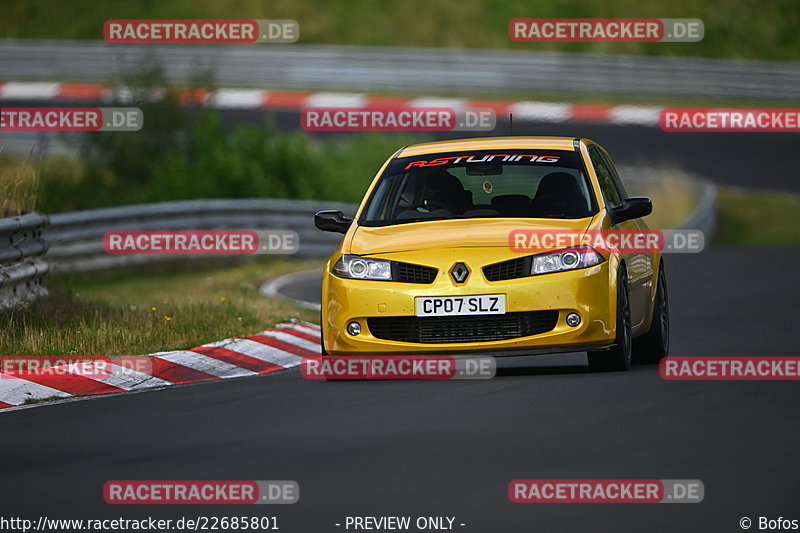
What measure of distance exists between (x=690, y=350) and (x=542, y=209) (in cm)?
193

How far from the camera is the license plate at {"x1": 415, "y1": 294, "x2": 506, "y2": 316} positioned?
1063 cm

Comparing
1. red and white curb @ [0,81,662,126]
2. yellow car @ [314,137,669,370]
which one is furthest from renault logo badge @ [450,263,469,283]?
red and white curb @ [0,81,662,126]

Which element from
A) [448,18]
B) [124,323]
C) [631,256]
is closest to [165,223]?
[124,323]

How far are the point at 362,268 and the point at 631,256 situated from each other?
1831 mm

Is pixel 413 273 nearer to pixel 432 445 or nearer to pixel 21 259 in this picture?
pixel 432 445

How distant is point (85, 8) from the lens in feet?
165

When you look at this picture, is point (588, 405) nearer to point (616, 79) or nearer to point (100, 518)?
point (100, 518)

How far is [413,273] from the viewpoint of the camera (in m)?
10.9

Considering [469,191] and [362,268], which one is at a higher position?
[469,191]

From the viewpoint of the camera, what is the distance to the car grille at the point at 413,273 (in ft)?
35.4

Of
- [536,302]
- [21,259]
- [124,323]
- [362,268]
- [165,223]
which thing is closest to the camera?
[536,302]

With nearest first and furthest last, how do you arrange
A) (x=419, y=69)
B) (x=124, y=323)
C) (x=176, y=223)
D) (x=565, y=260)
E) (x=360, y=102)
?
(x=565, y=260) < (x=124, y=323) < (x=176, y=223) < (x=360, y=102) < (x=419, y=69)

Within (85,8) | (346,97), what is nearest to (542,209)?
(346,97)

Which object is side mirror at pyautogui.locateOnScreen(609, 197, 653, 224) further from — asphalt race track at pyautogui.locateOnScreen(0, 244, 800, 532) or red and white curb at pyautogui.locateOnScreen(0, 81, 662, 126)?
red and white curb at pyautogui.locateOnScreen(0, 81, 662, 126)
